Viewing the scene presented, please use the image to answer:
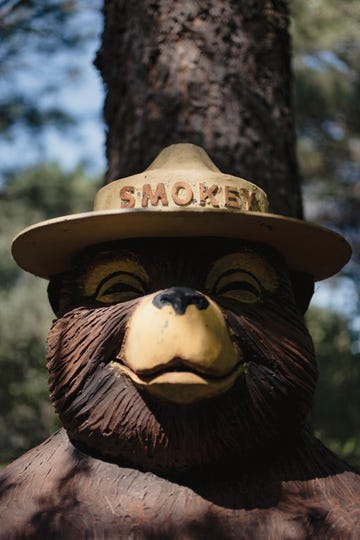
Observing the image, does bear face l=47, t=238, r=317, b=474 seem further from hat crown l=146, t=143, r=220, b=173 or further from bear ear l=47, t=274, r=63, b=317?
hat crown l=146, t=143, r=220, b=173

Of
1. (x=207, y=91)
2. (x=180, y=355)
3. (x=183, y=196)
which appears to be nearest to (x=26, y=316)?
(x=207, y=91)

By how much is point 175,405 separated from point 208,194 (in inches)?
25.5

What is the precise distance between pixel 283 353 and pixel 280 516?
0.42 meters

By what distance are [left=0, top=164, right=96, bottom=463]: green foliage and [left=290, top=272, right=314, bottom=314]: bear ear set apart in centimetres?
236

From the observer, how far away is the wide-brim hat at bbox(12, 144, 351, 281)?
6.44ft

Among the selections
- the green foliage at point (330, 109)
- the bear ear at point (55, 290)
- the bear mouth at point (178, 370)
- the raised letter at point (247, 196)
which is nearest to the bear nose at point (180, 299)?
the bear mouth at point (178, 370)

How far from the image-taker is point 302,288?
2438mm

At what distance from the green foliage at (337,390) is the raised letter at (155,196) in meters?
3.55

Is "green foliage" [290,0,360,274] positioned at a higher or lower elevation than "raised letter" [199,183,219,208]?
higher

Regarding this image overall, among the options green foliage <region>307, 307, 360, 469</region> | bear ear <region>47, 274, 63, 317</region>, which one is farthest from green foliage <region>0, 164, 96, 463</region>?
green foliage <region>307, 307, 360, 469</region>

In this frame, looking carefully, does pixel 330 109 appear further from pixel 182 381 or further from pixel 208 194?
pixel 182 381

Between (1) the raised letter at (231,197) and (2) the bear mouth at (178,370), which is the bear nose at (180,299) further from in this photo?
(1) the raised letter at (231,197)

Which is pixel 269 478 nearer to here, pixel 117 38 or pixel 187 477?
pixel 187 477

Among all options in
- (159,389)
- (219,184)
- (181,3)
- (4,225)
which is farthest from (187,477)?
(4,225)
